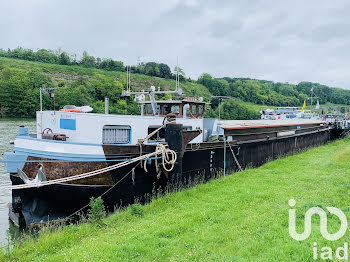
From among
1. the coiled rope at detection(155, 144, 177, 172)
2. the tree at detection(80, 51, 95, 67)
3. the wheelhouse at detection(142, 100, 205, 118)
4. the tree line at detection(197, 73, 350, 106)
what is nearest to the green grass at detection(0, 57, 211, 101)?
the tree line at detection(197, 73, 350, 106)

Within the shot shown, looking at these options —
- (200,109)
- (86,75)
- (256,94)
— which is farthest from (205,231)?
(256,94)

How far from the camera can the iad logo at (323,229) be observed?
4.85m

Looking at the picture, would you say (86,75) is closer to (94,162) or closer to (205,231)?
(94,162)

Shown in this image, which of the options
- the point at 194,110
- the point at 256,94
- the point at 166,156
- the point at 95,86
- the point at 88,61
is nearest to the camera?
the point at 166,156

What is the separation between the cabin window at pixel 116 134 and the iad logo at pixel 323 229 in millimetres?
5732

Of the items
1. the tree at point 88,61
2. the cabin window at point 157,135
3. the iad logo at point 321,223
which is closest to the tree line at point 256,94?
the tree at point 88,61

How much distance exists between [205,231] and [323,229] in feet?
8.43

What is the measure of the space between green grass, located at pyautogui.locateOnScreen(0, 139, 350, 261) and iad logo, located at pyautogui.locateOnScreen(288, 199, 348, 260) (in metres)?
0.11

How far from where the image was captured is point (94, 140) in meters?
8.98

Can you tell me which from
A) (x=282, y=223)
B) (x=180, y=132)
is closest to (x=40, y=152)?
(x=180, y=132)

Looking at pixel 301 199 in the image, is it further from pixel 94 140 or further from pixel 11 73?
pixel 11 73

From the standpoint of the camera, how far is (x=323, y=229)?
5969 mm

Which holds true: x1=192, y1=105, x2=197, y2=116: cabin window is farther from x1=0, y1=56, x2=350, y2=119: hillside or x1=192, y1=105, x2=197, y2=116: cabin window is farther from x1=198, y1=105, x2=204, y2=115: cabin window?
x1=0, y1=56, x2=350, y2=119: hillside

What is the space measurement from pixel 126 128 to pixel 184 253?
548cm
